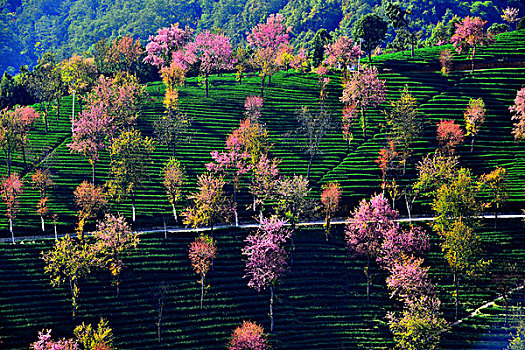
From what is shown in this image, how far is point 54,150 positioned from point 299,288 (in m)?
55.1

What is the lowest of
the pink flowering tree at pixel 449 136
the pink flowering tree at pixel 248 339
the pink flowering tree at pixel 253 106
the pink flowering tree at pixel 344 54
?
the pink flowering tree at pixel 248 339

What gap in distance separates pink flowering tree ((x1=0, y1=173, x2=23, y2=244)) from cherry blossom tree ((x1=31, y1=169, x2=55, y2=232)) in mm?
2815

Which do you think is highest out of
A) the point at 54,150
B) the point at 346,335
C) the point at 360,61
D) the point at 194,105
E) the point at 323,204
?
the point at 360,61

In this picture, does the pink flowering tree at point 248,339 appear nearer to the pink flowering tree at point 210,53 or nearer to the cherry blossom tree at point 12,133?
the cherry blossom tree at point 12,133

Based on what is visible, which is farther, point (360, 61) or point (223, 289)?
point (360, 61)

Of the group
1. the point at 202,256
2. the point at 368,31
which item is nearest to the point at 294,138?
the point at 202,256

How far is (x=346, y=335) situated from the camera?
86125mm

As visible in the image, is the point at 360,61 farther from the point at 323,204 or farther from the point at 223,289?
the point at 223,289

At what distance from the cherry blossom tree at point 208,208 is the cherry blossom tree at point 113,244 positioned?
9.76m

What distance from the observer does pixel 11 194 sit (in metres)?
97.9

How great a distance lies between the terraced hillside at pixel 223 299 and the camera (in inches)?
3322

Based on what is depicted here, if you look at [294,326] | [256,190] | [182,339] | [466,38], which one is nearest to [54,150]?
[256,190]

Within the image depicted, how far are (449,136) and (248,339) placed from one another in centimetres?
5847

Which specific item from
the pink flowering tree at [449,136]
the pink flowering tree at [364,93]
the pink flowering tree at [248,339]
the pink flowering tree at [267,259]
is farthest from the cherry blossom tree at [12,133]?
the pink flowering tree at [449,136]
